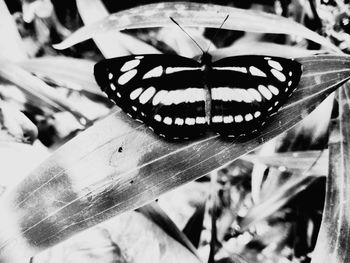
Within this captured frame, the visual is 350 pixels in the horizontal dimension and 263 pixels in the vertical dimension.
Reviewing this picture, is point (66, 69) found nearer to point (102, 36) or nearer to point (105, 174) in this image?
point (102, 36)

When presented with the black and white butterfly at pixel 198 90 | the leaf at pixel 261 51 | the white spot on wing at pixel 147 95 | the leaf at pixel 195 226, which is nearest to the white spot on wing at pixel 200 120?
the black and white butterfly at pixel 198 90

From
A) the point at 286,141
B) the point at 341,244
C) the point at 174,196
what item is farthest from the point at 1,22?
the point at 341,244

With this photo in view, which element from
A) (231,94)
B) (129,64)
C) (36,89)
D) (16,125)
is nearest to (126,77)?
(129,64)

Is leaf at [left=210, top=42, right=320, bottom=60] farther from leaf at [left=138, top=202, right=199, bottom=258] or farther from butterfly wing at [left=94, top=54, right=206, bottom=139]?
leaf at [left=138, top=202, right=199, bottom=258]

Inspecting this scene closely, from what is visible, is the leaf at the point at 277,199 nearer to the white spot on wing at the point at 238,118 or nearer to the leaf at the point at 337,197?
the leaf at the point at 337,197

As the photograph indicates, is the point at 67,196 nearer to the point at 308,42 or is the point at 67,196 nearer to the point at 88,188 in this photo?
the point at 88,188

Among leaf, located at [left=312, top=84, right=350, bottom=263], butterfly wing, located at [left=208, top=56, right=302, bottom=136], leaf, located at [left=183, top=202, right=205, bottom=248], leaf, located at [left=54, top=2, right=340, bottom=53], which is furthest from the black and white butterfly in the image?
leaf, located at [left=183, top=202, right=205, bottom=248]
